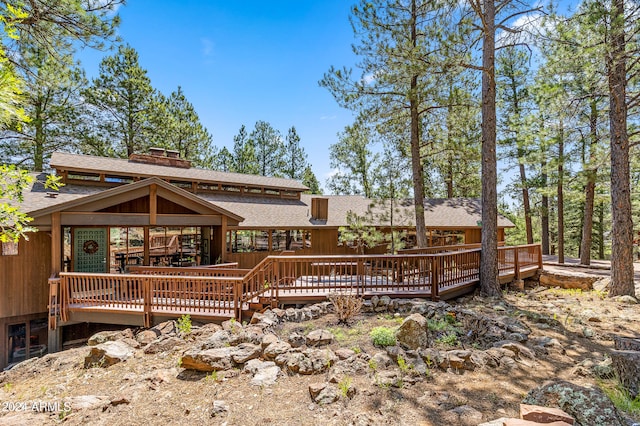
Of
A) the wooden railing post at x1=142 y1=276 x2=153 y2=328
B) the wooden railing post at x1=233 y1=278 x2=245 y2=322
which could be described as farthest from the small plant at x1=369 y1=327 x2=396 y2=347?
the wooden railing post at x1=142 y1=276 x2=153 y2=328

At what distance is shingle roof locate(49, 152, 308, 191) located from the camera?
11423mm

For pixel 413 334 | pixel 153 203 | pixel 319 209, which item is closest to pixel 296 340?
pixel 413 334

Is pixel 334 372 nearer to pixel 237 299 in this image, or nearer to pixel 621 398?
pixel 621 398

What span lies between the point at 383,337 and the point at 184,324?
14.3ft

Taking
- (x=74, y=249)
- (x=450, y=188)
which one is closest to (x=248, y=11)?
(x=74, y=249)

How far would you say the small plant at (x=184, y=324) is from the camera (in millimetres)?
6258

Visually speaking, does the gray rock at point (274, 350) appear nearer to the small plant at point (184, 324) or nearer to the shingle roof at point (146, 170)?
the small plant at point (184, 324)

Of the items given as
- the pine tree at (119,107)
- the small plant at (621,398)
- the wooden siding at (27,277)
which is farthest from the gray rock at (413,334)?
the pine tree at (119,107)

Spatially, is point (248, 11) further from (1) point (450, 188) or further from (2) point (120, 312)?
(1) point (450, 188)

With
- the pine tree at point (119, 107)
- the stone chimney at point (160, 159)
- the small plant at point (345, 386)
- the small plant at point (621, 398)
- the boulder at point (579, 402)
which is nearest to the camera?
the boulder at point (579, 402)

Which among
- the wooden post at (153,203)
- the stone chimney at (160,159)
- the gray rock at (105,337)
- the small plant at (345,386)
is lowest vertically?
the gray rock at (105,337)

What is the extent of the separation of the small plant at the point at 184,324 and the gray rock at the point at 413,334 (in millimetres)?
4361

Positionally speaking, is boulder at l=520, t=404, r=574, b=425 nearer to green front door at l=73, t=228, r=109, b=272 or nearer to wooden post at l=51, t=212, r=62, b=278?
wooden post at l=51, t=212, r=62, b=278

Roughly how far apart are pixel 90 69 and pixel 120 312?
1874 centimetres
